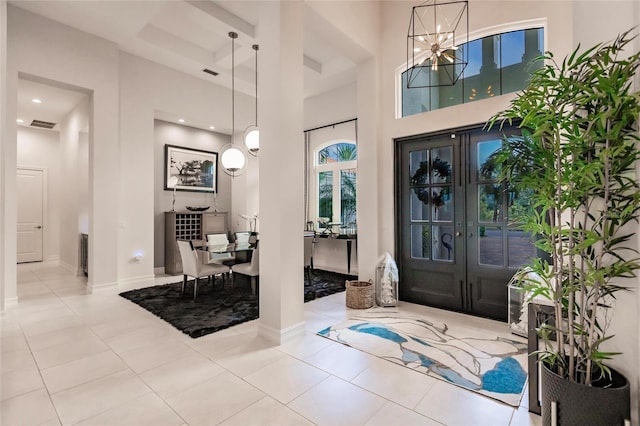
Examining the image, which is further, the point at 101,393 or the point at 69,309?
the point at 69,309

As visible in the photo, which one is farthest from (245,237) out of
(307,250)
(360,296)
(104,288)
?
(360,296)

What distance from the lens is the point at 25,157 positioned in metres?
7.44

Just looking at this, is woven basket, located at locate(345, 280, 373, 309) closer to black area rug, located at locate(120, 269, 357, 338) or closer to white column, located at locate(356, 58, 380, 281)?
white column, located at locate(356, 58, 380, 281)

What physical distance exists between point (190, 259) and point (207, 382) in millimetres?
2396

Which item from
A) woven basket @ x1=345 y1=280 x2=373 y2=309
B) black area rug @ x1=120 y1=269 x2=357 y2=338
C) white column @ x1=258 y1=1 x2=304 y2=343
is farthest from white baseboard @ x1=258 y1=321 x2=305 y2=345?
woven basket @ x1=345 y1=280 x2=373 y2=309

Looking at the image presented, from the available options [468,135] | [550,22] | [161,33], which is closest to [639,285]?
[468,135]

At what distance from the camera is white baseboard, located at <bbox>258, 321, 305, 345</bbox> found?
2.98 meters

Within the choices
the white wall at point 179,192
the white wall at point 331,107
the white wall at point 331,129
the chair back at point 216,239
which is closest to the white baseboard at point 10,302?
the white wall at point 179,192

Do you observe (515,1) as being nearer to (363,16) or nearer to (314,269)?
(363,16)

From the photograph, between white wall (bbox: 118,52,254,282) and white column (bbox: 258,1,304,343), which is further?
white wall (bbox: 118,52,254,282)

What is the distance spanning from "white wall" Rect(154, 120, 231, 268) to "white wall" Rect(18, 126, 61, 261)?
340 cm

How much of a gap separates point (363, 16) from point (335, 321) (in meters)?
4.04

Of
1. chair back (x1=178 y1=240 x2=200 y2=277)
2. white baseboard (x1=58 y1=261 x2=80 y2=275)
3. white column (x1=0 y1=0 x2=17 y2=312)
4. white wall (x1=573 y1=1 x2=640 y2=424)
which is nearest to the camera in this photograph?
white wall (x1=573 y1=1 x2=640 y2=424)

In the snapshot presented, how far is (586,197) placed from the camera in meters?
1.58
